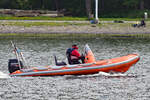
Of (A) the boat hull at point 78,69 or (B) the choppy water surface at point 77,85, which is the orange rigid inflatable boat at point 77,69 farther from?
(B) the choppy water surface at point 77,85

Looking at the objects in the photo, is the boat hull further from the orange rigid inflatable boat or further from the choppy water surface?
the choppy water surface

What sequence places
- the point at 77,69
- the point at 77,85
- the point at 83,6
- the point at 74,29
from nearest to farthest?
1. the point at 77,85
2. the point at 77,69
3. the point at 74,29
4. the point at 83,6

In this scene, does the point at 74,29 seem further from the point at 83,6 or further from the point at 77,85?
the point at 77,85

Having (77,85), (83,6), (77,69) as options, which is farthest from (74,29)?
(77,85)

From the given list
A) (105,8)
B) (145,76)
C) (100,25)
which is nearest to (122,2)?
(105,8)

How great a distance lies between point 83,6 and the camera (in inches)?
3398

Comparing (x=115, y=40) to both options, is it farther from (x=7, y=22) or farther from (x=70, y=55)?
(x=70, y=55)

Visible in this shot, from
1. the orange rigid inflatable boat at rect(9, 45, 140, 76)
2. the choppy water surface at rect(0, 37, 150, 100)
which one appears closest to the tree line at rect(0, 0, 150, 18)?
the choppy water surface at rect(0, 37, 150, 100)

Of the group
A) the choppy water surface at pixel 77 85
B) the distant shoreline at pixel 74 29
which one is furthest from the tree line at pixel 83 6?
the choppy water surface at pixel 77 85

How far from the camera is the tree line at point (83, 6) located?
79375 mm

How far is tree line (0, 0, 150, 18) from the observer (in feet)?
260

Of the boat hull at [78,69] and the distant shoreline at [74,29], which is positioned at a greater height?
the boat hull at [78,69]

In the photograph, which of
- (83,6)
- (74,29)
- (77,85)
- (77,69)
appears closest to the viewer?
(77,85)

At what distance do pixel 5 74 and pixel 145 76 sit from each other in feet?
25.3
